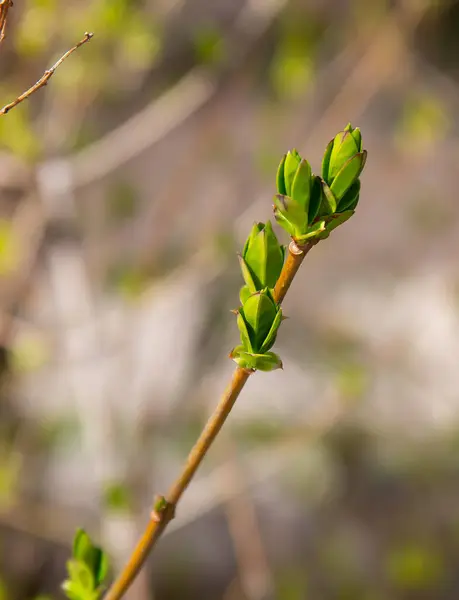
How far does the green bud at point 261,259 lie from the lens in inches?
6.3

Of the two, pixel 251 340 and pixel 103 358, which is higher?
pixel 103 358

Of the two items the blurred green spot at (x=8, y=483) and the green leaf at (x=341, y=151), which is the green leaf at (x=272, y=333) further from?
the blurred green spot at (x=8, y=483)

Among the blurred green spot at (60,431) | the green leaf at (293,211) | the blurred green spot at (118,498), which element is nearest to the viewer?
the green leaf at (293,211)

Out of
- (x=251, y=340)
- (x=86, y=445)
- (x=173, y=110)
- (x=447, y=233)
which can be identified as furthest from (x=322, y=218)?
(x=447, y=233)

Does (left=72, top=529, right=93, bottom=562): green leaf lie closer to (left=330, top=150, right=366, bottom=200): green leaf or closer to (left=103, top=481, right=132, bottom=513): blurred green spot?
(left=330, top=150, right=366, bottom=200): green leaf

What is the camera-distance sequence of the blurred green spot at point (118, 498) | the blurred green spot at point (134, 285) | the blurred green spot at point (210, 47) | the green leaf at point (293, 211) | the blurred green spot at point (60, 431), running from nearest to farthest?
1. the green leaf at point (293, 211)
2. the blurred green spot at point (118, 498)
3. the blurred green spot at point (210, 47)
4. the blurred green spot at point (134, 285)
5. the blurred green spot at point (60, 431)

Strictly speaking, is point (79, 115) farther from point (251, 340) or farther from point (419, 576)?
point (419, 576)

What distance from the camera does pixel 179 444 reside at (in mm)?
1155

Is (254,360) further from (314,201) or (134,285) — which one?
(134,285)

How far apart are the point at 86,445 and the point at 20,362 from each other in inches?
13.5

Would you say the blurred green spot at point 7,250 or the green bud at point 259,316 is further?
the blurred green spot at point 7,250

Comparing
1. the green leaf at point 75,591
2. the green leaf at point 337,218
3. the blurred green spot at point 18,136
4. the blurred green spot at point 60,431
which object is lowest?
the green leaf at point 75,591

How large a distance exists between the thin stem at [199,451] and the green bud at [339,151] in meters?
0.02

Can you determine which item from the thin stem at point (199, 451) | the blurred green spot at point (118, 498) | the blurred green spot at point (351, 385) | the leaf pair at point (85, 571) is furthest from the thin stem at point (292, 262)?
the blurred green spot at point (351, 385)
